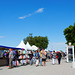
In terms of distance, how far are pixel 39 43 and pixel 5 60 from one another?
67364 millimetres

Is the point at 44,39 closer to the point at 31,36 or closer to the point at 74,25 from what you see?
the point at 31,36

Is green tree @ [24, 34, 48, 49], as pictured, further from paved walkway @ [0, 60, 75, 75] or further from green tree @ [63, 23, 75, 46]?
paved walkway @ [0, 60, 75, 75]

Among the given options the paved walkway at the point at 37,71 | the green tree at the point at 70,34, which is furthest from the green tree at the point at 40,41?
the paved walkway at the point at 37,71

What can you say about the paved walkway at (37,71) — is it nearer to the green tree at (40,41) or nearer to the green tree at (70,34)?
the green tree at (70,34)

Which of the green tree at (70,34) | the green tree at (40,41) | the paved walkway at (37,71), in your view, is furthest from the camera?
the green tree at (40,41)

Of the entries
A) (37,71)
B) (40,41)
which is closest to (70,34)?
(40,41)

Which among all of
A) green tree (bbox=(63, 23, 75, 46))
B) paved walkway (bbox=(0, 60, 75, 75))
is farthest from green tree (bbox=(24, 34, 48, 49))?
paved walkway (bbox=(0, 60, 75, 75))

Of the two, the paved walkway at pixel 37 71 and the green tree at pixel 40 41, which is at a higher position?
the green tree at pixel 40 41

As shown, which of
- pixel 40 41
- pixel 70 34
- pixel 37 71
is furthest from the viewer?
pixel 40 41

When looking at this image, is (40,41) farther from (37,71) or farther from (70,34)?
(37,71)

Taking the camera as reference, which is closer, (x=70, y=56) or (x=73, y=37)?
(x=70, y=56)

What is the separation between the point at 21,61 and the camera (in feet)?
65.6

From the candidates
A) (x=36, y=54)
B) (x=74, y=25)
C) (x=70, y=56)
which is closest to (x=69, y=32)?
(x=74, y=25)

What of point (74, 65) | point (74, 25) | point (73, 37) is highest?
point (74, 25)
